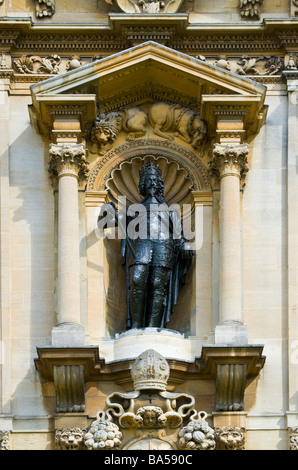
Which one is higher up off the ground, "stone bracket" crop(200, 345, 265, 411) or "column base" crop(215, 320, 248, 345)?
"column base" crop(215, 320, 248, 345)

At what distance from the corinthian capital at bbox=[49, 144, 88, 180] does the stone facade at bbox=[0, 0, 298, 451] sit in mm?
26

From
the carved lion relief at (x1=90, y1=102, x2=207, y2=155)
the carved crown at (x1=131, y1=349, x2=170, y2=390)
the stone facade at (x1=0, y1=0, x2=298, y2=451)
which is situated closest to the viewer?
the carved crown at (x1=131, y1=349, x2=170, y2=390)

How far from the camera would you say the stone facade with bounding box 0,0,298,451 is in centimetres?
2956

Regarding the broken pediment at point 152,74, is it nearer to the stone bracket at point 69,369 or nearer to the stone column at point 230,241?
the stone column at point 230,241

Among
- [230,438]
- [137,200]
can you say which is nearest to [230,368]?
[230,438]

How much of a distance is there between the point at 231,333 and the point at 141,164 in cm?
344

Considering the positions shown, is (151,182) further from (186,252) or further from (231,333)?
(231,333)

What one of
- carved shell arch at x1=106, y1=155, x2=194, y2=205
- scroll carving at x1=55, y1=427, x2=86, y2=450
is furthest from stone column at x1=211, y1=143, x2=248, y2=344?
scroll carving at x1=55, y1=427, x2=86, y2=450

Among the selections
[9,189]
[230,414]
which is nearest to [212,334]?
[230,414]

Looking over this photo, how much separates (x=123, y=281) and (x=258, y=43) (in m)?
4.13

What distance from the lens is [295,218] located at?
3080 cm

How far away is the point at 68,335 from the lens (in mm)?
29688

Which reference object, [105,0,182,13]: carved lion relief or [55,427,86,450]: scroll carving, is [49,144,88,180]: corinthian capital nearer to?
[105,0,182,13]: carved lion relief

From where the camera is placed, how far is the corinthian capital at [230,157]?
30688 mm
